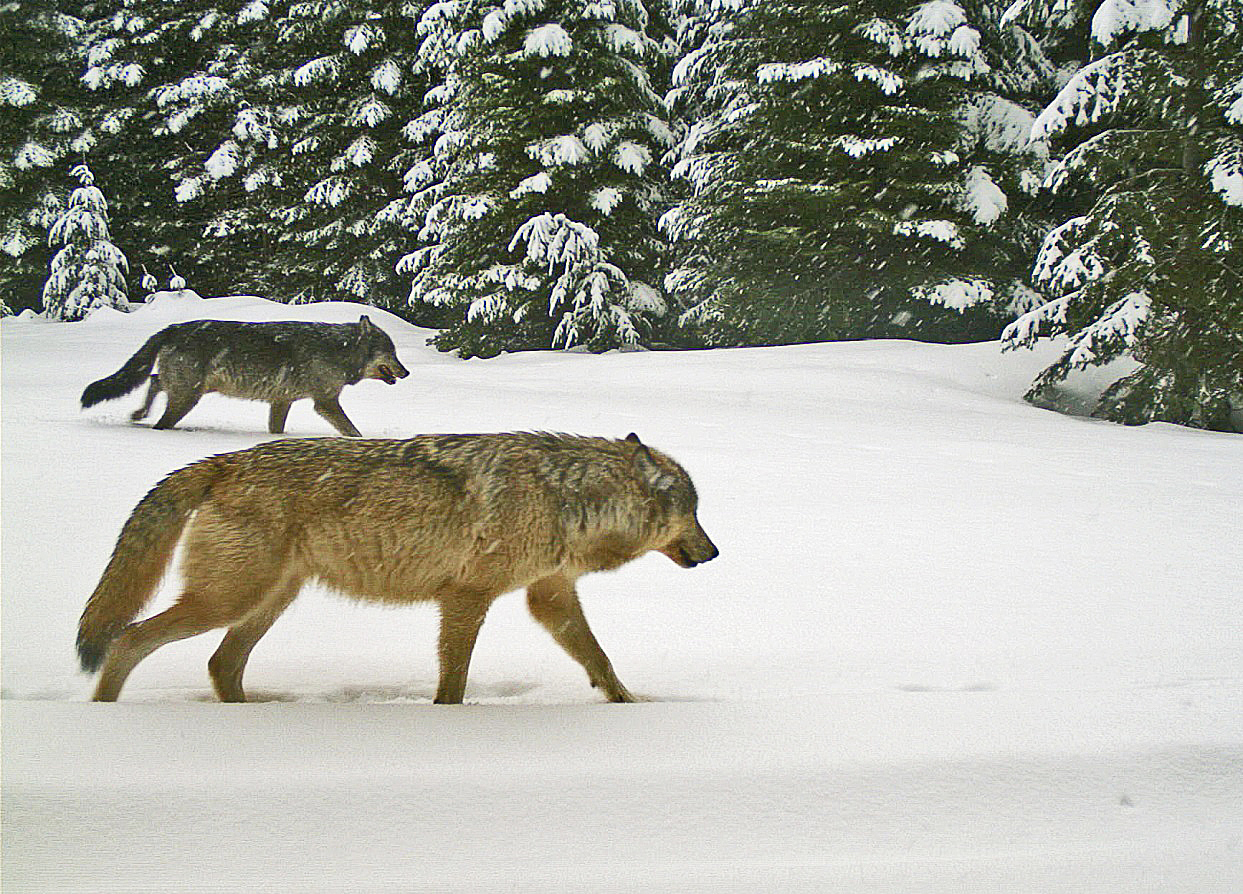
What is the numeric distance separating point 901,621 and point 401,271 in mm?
2573

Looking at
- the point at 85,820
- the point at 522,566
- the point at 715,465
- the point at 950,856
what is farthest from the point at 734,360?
the point at 85,820

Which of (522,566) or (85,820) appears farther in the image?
(522,566)

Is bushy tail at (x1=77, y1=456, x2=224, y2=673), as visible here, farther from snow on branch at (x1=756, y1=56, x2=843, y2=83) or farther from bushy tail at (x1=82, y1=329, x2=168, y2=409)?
snow on branch at (x1=756, y1=56, x2=843, y2=83)

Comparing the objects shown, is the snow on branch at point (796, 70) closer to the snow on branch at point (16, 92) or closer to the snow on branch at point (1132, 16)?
the snow on branch at point (1132, 16)

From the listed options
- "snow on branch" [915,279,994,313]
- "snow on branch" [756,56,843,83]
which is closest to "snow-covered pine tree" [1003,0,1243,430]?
"snow on branch" [915,279,994,313]

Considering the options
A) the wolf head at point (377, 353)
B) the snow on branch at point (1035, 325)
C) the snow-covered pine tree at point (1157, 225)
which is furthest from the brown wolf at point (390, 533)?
the snow on branch at point (1035, 325)

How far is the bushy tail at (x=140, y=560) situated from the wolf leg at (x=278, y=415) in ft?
3.64

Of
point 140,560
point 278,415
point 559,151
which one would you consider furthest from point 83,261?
point 559,151

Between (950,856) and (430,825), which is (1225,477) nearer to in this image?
(950,856)

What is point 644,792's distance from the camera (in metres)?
1.97

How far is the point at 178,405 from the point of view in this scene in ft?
11.0

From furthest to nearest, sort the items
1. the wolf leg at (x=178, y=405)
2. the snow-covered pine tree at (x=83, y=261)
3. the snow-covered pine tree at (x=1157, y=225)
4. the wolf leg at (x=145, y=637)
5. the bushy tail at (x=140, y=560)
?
1. the snow-covered pine tree at (x=1157, y=225)
2. the wolf leg at (x=178, y=405)
3. the snow-covered pine tree at (x=83, y=261)
4. the bushy tail at (x=140, y=560)
5. the wolf leg at (x=145, y=637)

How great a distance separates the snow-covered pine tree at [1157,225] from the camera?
6742 mm

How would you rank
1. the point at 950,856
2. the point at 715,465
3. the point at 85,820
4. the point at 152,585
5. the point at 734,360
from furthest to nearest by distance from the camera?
the point at 734,360
the point at 715,465
the point at 152,585
the point at 950,856
the point at 85,820
